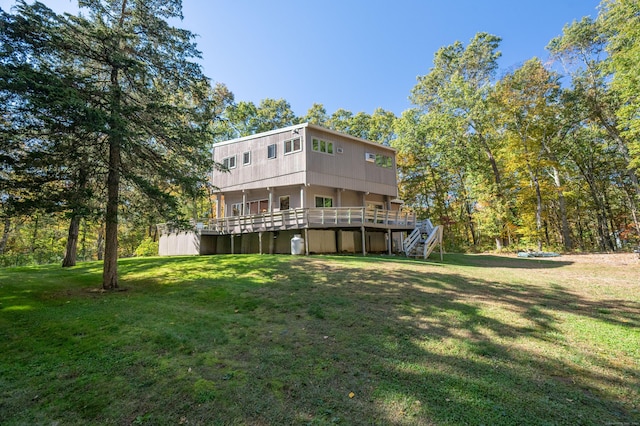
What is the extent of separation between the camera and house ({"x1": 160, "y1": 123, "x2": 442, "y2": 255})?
53.2 feet

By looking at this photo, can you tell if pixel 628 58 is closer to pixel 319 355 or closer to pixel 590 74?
pixel 590 74

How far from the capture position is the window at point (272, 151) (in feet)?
61.3

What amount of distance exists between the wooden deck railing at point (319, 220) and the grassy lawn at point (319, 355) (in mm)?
7486

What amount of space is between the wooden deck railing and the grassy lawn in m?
7.49

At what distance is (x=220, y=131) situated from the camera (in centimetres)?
2961

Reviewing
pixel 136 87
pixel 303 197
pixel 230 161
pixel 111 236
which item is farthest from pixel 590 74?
pixel 111 236

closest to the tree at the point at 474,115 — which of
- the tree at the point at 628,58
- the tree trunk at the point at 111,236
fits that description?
the tree at the point at 628,58

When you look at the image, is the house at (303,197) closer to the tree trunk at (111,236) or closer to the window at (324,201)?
the window at (324,201)

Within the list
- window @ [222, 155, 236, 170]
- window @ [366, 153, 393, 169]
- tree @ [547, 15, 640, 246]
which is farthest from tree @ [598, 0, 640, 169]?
window @ [222, 155, 236, 170]

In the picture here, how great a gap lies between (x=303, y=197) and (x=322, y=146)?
10.9 feet

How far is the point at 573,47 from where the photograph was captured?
76.1 ft

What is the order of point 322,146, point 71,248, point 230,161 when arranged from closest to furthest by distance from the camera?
point 71,248 → point 322,146 → point 230,161

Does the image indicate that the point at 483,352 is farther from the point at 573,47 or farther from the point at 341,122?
the point at 341,122

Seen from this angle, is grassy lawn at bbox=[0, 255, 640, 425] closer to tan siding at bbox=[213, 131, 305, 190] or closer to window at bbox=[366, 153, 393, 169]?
tan siding at bbox=[213, 131, 305, 190]
